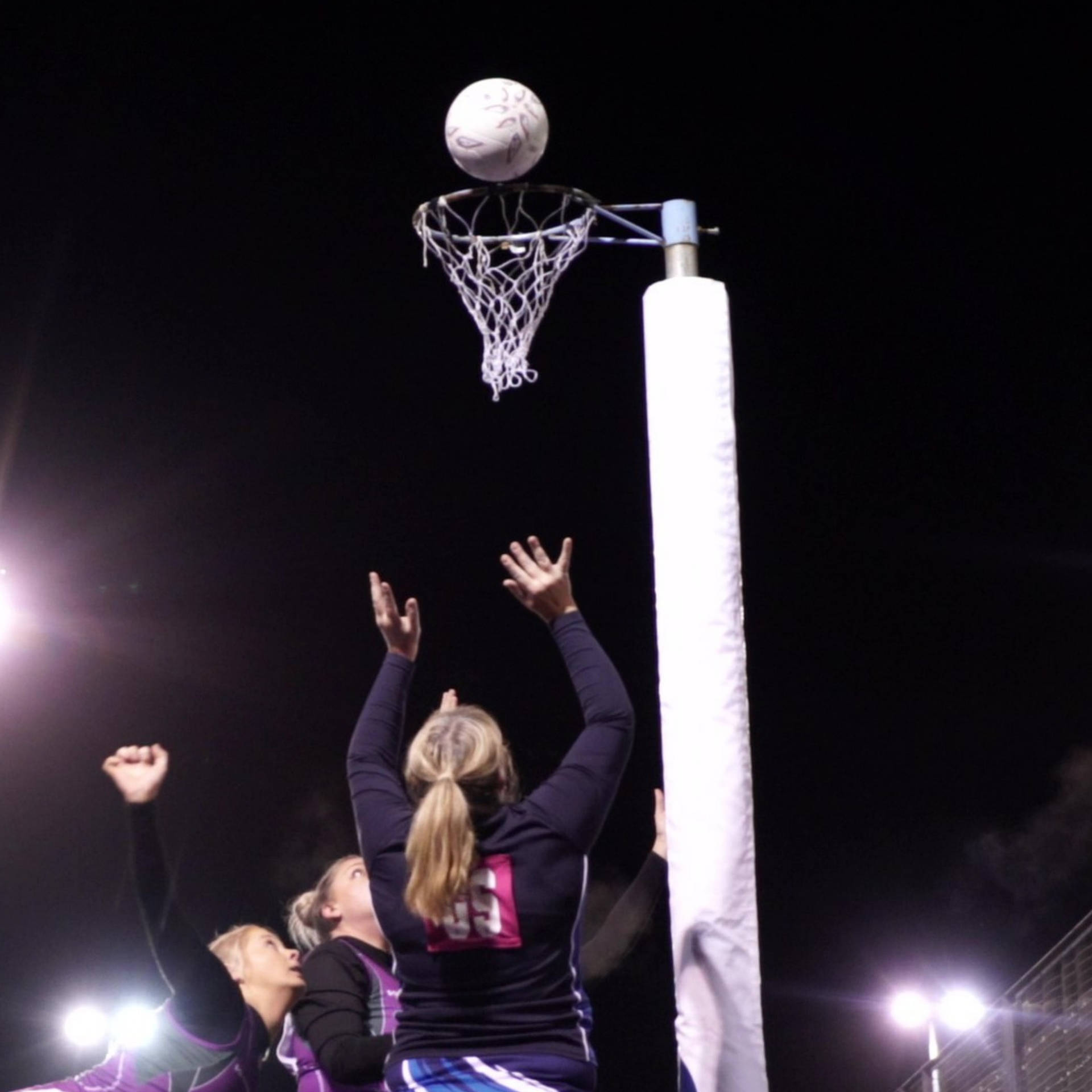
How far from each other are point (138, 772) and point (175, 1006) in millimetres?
587

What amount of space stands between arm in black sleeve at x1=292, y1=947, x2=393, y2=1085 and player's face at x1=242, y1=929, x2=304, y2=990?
15.0 inches

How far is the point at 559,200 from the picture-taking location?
10.3 metres

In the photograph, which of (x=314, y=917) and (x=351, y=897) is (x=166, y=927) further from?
(x=314, y=917)

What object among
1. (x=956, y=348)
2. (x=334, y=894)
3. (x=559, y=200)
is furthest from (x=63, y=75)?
(x=334, y=894)

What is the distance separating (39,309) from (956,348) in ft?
19.4

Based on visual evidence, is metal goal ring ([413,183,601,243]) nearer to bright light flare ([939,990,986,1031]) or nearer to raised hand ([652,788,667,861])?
raised hand ([652,788,667,861])

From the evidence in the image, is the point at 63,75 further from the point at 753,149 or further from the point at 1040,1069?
the point at 1040,1069

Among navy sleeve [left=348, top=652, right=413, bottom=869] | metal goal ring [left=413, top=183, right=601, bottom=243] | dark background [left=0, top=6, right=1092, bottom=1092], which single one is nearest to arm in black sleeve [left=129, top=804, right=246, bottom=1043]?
navy sleeve [left=348, top=652, right=413, bottom=869]

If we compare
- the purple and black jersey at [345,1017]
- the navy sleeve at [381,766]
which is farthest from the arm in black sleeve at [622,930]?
the navy sleeve at [381,766]

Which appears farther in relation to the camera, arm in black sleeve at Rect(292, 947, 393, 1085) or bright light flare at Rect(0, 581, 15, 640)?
bright light flare at Rect(0, 581, 15, 640)

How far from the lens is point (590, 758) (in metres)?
3.01

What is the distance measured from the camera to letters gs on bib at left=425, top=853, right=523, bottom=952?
9.37 ft

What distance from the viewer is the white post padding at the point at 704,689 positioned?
3.66 m

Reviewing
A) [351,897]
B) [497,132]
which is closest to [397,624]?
[351,897]
